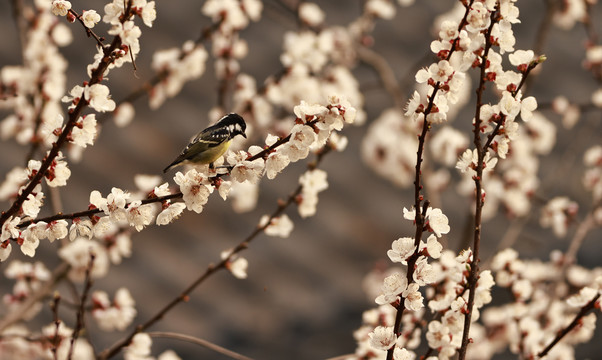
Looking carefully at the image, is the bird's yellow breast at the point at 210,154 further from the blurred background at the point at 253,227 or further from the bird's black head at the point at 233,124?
the blurred background at the point at 253,227

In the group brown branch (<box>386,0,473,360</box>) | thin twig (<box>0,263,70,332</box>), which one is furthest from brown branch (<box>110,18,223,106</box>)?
brown branch (<box>386,0,473,360</box>)

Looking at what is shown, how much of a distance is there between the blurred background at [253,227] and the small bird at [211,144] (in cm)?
150

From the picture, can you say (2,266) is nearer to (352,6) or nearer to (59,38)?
(59,38)

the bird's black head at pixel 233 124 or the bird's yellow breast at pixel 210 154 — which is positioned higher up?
the bird's black head at pixel 233 124

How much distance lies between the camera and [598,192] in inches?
88.0

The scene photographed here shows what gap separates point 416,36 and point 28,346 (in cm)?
201

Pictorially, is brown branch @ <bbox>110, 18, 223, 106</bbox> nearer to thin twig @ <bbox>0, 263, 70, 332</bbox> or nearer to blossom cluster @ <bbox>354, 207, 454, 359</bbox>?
thin twig @ <bbox>0, 263, 70, 332</bbox>

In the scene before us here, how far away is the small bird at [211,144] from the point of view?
3.22ft

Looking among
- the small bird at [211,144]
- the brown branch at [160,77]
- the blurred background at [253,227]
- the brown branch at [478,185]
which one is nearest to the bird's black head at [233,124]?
the small bird at [211,144]

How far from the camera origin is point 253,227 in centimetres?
267

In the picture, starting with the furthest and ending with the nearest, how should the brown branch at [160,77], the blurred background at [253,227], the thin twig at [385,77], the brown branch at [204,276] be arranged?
the blurred background at [253,227]
the thin twig at [385,77]
the brown branch at [160,77]
the brown branch at [204,276]

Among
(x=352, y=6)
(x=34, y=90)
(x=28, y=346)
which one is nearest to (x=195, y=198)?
(x=34, y=90)

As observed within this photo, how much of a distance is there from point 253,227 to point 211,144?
171 cm

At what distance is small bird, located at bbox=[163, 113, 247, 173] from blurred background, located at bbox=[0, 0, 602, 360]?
1.50m
